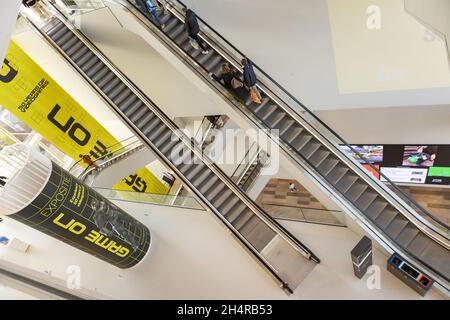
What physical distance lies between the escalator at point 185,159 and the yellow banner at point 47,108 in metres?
1.07

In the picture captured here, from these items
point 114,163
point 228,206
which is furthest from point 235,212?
point 114,163

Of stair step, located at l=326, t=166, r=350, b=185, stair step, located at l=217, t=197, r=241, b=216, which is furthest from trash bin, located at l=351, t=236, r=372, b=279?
stair step, located at l=217, t=197, r=241, b=216

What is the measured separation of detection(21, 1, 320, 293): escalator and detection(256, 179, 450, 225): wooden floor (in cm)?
210

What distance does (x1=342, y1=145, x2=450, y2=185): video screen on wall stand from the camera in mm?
9266

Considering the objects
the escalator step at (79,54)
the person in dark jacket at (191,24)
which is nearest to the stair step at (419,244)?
the person in dark jacket at (191,24)

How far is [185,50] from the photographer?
8414mm

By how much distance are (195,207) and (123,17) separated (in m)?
6.13

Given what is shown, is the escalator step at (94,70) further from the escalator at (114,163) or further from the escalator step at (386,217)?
the escalator step at (386,217)

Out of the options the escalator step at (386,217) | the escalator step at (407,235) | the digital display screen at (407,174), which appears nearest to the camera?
the escalator step at (407,235)

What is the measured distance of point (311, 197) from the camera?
1286 centimetres

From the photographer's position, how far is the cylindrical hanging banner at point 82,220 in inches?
186

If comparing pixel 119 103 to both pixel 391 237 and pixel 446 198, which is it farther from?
pixel 446 198

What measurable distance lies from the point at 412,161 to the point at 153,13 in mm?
8863

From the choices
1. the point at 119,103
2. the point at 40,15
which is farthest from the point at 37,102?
the point at 40,15
